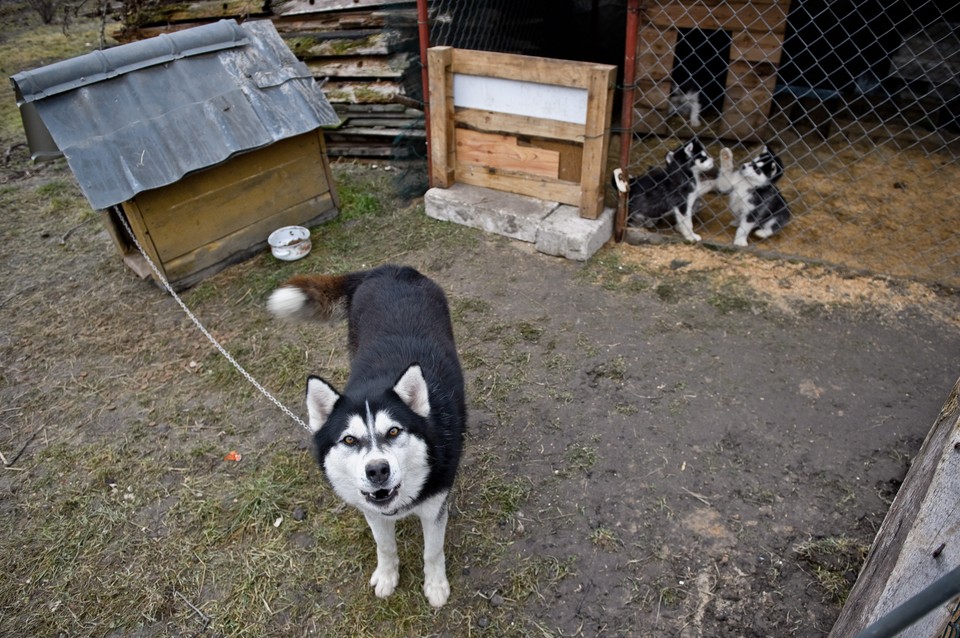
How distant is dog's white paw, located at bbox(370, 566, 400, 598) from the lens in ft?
8.59

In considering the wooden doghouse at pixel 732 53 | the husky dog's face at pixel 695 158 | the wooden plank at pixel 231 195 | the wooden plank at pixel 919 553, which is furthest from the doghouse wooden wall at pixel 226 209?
the wooden plank at pixel 919 553

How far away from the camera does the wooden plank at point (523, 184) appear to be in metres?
5.06

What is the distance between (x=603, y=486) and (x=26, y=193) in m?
7.18

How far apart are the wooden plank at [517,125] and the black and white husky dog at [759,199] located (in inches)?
53.7

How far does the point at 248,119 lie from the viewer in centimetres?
489

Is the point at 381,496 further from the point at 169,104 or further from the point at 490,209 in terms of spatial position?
the point at 169,104

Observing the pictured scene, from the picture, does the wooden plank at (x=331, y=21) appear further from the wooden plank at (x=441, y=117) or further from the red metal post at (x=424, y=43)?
the wooden plank at (x=441, y=117)

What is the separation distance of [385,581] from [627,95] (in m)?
3.66

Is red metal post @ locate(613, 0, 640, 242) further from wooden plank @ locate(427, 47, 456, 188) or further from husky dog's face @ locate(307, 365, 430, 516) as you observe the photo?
husky dog's face @ locate(307, 365, 430, 516)

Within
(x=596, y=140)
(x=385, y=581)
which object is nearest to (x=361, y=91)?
(x=596, y=140)

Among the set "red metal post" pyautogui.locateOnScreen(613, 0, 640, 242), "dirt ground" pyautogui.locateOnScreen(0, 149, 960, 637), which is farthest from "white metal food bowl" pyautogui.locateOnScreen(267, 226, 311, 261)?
"red metal post" pyautogui.locateOnScreen(613, 0, 640, 242)

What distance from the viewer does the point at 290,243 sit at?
5129 mm

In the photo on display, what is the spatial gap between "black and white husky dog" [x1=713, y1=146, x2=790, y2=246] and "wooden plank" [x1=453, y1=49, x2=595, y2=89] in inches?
58.0

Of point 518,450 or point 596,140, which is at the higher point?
point 596,140
